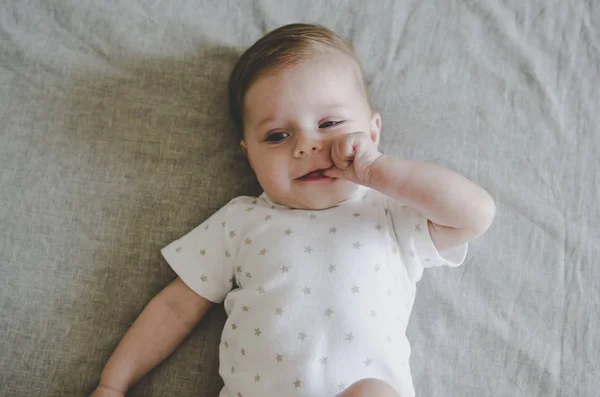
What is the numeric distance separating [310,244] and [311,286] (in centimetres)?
9

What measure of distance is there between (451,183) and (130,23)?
883 millimetres

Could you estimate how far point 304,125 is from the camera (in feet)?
3.58

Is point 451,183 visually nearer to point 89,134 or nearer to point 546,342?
point 546,342

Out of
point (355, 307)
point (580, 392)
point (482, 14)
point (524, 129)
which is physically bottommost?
point (580, 392)

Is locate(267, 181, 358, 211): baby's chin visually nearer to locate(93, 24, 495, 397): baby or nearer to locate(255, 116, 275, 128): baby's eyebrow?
locate(93, 24, 495, 397): baby

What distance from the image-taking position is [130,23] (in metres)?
1.32

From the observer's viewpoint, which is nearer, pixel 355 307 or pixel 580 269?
pixel 355 307

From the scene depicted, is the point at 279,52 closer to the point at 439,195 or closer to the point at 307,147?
the point at 307,147

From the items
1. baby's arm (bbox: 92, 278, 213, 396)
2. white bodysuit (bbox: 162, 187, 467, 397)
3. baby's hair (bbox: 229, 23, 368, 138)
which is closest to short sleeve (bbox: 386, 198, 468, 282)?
white bodysuit (bbox: 162, 187, 467, 397)

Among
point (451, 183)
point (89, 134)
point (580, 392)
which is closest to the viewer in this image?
point (451, 183)

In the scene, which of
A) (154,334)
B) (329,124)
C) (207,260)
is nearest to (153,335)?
(154,334)

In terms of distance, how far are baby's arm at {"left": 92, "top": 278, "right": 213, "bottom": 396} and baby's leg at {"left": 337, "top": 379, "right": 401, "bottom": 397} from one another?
1.40ft

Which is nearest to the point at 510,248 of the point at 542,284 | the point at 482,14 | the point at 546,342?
the point at 542,284

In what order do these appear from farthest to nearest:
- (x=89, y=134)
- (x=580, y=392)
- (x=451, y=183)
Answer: (x=89, y=134), (x=580, y=392), (x=451, y=183)
